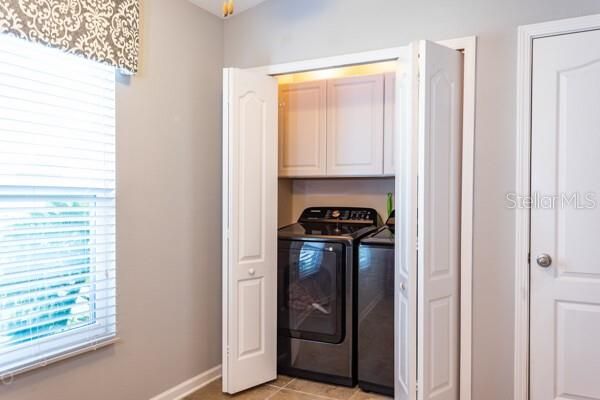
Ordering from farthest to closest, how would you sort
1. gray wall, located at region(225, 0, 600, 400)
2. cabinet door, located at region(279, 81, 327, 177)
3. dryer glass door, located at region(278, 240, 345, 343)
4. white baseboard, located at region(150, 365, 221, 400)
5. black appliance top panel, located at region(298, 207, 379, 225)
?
black appliance top panel, located at region(298, 207, 379, 225) → cabinet door, located at region(279, 81, 327, 177) → dryer glass door, located at region(278, 240, 345, 343) → white baseboard, located at region(150, 365, 221, 400) → gray wall, located at region(225, 0, 600, 400)

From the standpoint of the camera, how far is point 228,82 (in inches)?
99.5

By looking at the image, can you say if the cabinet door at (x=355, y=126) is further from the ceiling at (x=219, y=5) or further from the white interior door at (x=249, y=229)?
the ceiling at (x=219, y=5)

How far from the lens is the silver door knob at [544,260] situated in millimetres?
2104

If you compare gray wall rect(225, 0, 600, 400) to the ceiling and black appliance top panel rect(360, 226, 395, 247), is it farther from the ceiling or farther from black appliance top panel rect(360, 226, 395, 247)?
the ceiling

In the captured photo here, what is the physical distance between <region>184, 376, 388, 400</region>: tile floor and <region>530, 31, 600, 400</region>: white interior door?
1.05 metres

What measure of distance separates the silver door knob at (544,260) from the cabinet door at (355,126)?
122 cm

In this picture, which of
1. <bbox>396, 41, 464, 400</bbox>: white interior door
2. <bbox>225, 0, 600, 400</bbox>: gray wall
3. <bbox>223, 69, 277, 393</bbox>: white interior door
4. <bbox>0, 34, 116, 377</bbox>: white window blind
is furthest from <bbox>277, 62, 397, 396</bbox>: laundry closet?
<bbox>0, 34, 116, 377</bbox>: white window blind

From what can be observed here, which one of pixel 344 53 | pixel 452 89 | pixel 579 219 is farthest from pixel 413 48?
pixel 579 219

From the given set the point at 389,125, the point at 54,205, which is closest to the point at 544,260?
the point at 389,125

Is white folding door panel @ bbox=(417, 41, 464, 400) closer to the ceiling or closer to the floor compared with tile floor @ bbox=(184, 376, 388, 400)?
closer to the ceiling

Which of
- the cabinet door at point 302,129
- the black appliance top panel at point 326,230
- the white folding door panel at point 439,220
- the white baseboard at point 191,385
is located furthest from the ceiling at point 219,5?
the white baseboard at point 191,385

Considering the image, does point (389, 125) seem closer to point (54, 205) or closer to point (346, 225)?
point (346, 225)

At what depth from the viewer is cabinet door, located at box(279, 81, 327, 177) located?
3.23 meters

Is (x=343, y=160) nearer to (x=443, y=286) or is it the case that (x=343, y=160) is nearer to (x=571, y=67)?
(x=443, y=286)
